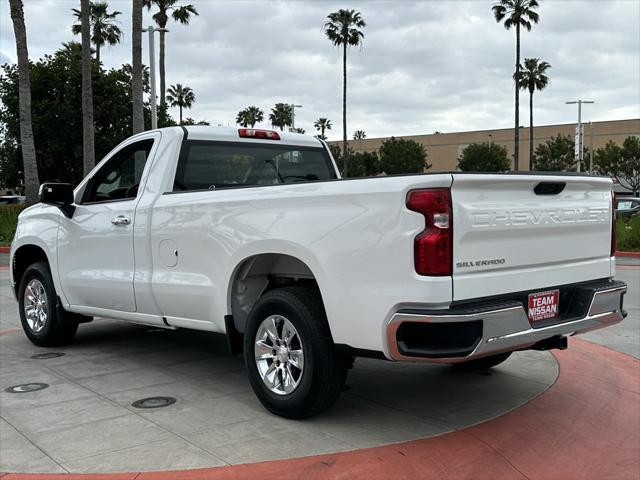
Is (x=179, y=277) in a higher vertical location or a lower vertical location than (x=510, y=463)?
higher

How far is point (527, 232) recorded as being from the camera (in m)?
4.24

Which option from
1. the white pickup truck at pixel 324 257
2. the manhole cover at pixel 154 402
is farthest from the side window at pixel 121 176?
the manhole cover at pixel 154 402

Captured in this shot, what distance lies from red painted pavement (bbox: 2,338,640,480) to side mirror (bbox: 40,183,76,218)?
10.9 ft

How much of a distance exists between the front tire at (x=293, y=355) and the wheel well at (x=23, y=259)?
3.58m

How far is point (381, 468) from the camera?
3855mm

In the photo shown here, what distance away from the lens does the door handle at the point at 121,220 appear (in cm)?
582

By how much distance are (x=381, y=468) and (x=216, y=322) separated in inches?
70.2

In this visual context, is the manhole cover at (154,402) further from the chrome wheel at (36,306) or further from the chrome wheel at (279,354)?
the chrome wheel at (36,306)

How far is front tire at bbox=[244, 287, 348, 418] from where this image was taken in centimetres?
435

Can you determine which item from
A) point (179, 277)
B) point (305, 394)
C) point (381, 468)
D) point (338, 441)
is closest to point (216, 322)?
point (179, 277)

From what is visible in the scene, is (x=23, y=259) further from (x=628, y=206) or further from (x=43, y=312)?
(x=628, y=206)

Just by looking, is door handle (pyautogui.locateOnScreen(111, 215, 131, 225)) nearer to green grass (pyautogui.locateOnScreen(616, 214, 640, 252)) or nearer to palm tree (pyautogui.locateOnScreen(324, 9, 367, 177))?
green grass (pyautogui.locateOnScreen(616, 214, 640, 252))

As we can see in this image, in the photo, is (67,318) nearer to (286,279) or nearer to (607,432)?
(286,279)

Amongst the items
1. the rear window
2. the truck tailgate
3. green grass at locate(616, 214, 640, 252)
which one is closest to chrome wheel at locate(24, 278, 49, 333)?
the rear window
